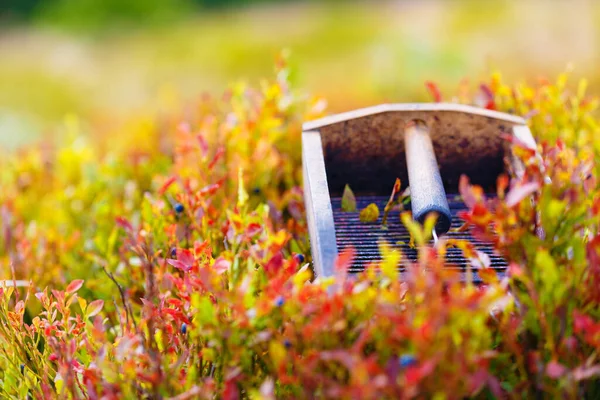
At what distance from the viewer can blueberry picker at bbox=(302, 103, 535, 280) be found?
2133mm

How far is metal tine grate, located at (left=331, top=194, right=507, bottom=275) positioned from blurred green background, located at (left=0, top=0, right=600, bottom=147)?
3053 millimetres

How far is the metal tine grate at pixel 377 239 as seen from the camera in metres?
2.04

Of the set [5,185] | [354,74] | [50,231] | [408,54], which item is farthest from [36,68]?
[50,231]

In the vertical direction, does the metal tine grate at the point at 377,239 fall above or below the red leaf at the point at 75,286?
below

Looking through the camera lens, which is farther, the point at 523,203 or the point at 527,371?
the point at 527,371

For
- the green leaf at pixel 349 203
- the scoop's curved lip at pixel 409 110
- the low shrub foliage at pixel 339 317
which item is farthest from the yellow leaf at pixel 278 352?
the scoop's curved lip at pixel 409 110

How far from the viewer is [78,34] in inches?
379

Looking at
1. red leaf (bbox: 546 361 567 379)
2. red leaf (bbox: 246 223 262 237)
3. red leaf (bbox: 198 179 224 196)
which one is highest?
red leaf (bbox: 198 179 224 196)

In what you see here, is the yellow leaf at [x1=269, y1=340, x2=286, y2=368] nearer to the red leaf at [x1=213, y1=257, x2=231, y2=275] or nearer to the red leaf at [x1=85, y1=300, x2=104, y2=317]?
the red leaf at [x1=213, y1=257, x2=231, y2=275]

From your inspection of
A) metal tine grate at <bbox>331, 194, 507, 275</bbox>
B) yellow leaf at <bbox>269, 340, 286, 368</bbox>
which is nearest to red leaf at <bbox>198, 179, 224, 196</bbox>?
metal tine grate at <bbox>331, 194, 507, 275</bbox>

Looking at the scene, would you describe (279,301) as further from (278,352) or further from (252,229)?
(252,229)

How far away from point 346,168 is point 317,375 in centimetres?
121

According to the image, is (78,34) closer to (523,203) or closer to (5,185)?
(5,185)

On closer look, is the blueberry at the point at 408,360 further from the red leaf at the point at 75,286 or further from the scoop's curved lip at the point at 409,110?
the scoop's curved lip at the point at 409,110
